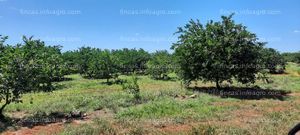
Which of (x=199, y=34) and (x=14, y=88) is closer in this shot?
(x=14, y=88)

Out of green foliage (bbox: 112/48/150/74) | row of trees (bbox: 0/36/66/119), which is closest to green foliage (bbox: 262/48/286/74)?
green foliage (bbox: 112/48/150/74)

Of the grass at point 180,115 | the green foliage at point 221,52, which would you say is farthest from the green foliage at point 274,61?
the grass at point 180,115

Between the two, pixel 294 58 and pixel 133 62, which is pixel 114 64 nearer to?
pixel 133 62

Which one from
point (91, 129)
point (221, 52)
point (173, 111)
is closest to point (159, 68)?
point (221, 52)

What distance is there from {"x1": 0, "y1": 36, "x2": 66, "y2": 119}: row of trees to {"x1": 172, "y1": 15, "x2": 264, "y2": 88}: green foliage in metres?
11.7

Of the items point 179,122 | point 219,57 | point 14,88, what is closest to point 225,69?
point 219,57

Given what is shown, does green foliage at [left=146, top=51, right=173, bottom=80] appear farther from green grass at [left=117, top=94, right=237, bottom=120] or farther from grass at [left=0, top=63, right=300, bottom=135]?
green grass at [left=117, top=94, right=237, bottom=120]

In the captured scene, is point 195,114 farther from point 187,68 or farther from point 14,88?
point 187,68

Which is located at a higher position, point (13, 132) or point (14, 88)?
point (14, 88)

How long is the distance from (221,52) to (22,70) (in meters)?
14.5

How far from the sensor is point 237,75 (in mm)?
26734

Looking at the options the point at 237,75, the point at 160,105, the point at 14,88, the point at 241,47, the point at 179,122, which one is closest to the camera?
the point at 179,122

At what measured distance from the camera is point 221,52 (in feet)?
83.8

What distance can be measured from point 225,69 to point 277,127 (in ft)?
41.3
